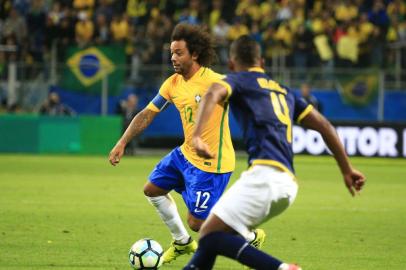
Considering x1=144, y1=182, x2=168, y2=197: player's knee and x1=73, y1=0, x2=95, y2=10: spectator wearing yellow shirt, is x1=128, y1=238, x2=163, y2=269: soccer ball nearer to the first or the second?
x1=144, y1=182, x2=168, y2=197: player's knee

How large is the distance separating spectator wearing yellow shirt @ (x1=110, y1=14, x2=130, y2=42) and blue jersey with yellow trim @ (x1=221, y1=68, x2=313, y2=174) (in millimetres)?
21460

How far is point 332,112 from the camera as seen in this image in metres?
26.8

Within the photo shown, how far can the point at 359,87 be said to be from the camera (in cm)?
2677

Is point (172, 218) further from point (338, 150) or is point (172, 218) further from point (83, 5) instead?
point (83, 5)

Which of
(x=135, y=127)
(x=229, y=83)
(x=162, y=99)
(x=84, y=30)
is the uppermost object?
(x=229, y=83)

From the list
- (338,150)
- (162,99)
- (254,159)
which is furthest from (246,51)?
(162,99)

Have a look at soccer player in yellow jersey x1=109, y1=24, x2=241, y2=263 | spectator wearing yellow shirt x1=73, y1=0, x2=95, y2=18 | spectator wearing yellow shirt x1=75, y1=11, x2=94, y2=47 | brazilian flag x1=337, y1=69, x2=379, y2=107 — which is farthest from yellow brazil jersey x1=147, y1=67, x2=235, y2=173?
spectator wearing yellow shirt x1=73, y1=0, x2=95, y2=18

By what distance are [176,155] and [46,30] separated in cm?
1962

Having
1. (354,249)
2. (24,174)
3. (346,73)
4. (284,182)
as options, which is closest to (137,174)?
(24,174)

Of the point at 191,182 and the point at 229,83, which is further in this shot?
the point at 191,182

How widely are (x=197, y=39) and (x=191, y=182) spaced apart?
53.1 inches

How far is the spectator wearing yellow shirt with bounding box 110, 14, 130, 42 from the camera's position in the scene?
1110 inches

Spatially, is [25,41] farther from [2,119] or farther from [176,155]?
[176,155]

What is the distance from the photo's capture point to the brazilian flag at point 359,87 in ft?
87.8
